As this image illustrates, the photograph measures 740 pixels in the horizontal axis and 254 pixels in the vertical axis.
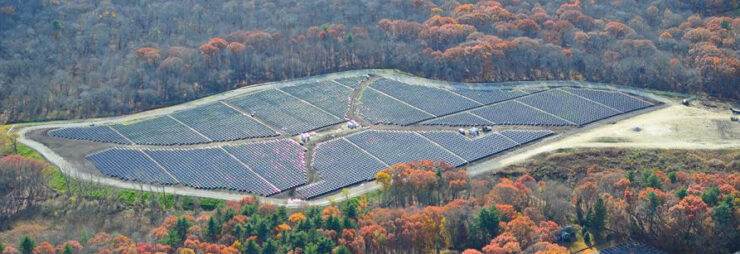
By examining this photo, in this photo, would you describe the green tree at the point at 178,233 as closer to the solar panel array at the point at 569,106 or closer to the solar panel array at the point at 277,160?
the solar panel array at the point at 277,160

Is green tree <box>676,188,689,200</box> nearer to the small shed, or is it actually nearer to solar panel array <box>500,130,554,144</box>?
solar panel array <box>500,130,554,144</box>

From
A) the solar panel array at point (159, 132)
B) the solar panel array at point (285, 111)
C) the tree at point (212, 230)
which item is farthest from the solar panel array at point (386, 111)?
the tree at point (212, 230)

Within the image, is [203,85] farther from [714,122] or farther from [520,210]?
[714,122]

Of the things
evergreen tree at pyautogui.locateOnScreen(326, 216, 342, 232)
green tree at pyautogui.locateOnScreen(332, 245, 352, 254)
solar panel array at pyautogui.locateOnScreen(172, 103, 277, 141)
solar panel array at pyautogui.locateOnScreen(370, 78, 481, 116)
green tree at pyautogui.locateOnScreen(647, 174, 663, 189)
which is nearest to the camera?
green tree at pyautogui.locateOnScreen(332, 245, 352, 254)

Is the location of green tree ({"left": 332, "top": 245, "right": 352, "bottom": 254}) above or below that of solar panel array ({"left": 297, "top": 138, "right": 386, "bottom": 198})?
above

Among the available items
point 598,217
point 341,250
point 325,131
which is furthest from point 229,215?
point 598,217

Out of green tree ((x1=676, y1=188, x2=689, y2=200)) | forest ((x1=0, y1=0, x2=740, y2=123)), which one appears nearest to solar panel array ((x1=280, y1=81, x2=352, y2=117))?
forest ((x1=0, y1=0, x2=740, y2=123))

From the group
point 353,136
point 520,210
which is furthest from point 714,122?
point 353,136
